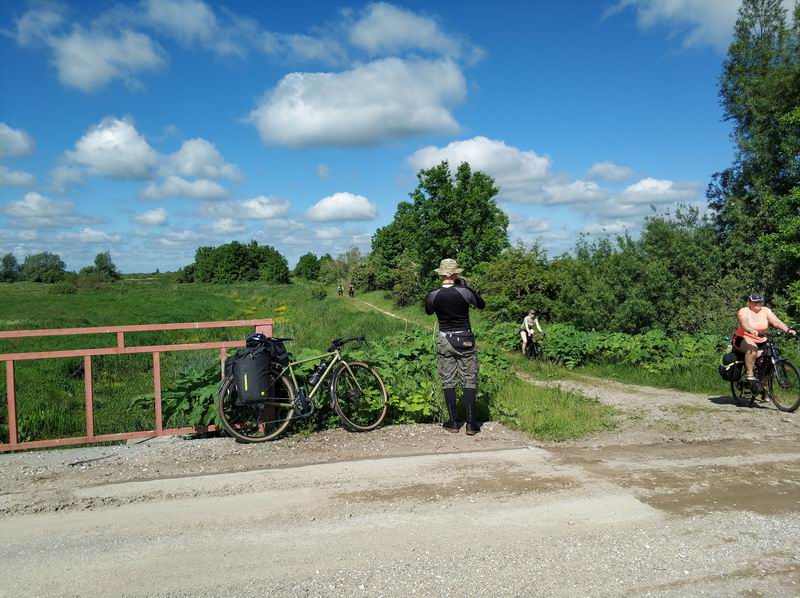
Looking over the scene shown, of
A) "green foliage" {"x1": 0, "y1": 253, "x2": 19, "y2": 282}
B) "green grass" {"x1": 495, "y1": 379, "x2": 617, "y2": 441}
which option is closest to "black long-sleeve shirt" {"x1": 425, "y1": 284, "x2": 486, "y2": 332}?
"green grass" {"x1": 495, "y1": 379, "x2": 617, "y2": 441}

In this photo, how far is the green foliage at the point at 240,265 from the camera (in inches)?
4586

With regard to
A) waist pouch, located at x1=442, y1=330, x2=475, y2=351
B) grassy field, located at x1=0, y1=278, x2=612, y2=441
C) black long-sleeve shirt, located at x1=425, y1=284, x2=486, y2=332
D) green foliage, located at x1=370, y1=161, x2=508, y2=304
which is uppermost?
green foliage, located at x1=370, y1=161, x2=508, y2=304

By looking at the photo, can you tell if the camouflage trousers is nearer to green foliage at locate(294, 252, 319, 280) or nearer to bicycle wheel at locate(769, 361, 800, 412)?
bicycle wheel at locate(769, 361, 800, 412)

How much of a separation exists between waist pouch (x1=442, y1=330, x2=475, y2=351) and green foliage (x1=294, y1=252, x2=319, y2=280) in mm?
123181

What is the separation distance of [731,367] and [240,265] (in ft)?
399

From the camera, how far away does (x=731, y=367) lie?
8.85 m

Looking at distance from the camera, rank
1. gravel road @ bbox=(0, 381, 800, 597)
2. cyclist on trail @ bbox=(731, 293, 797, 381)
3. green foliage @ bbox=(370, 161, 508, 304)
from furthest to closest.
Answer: green foliage @ bbox=(370, 161, 508, 304) → cyclist on trail @ bbox=(731, 293, 797, 381) → gravel road @ bbox=(0, 381, 800, 597)

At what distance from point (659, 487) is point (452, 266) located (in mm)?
3252

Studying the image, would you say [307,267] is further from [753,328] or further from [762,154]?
[753,328]

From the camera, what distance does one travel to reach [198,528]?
161 inches

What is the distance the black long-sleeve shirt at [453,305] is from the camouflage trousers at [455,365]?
8.1 inches

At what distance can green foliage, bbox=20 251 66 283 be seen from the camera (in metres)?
111

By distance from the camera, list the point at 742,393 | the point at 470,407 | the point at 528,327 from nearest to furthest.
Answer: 1. the point at 470,407
2. the point at 742,393
3. the point at 528,327

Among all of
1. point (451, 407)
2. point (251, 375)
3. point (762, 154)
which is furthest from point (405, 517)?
point (762, 154)
